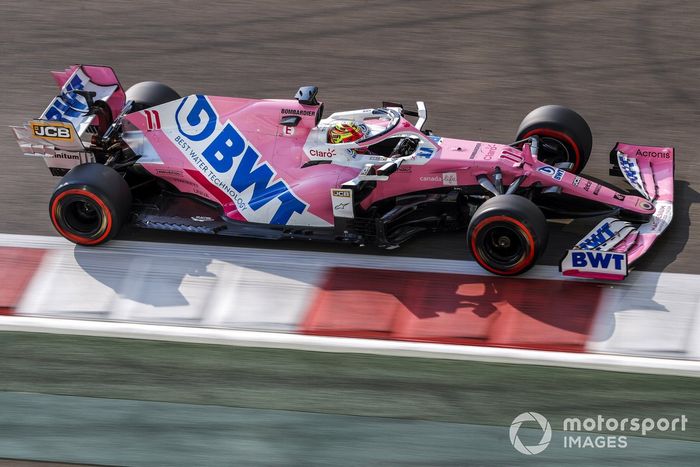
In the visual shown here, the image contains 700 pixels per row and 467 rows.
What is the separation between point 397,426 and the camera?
823 centimetres

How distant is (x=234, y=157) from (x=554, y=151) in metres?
3.55

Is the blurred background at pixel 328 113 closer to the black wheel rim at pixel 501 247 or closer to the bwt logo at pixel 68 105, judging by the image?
the black wheel rim at pixel 501 247

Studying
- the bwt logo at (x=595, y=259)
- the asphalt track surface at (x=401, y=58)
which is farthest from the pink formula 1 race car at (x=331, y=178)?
the asphalt track surface at (x=401, y=58)

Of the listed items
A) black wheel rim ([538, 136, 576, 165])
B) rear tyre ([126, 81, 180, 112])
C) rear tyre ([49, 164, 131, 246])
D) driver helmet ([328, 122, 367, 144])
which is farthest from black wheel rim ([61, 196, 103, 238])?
black wheel rim ([538, 136, 576, 165])

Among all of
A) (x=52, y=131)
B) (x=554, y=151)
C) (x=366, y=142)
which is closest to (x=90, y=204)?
(x=52, y=131)

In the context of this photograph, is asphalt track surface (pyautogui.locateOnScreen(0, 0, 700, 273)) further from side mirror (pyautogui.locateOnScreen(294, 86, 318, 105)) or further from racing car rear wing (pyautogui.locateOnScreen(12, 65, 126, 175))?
side mirror (pyautogui.locateOnScreen(294, 86, 318, 105))

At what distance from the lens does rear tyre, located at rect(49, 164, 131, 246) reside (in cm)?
1048

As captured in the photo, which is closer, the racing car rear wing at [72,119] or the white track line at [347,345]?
the white track line at [347,345]

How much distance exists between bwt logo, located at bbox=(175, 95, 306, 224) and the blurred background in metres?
0.62

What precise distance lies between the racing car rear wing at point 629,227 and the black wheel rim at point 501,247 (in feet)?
1.47

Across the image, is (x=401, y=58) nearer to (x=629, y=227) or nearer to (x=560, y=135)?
(x=560, y=135)

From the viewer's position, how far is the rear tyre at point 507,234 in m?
9.66

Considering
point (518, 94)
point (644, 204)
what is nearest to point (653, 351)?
point (644, 204)

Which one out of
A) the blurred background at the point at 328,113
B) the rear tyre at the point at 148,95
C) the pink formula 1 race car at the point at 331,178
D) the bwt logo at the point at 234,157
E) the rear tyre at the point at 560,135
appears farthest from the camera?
the rear tyre at the point at 148,95
